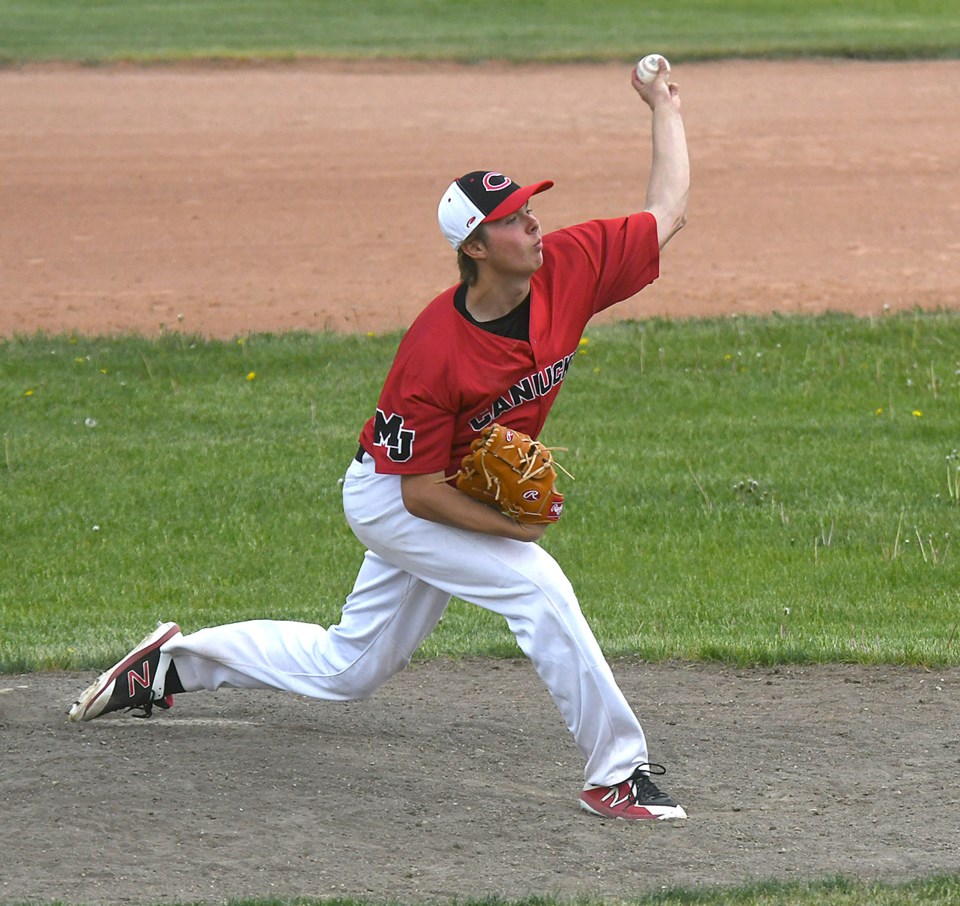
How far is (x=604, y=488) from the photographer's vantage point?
29.5ft

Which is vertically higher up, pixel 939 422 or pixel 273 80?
pixel 273 80

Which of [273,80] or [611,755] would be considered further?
[273,80]

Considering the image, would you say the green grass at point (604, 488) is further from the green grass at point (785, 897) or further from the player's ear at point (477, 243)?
the player's ear at point (477, 243)

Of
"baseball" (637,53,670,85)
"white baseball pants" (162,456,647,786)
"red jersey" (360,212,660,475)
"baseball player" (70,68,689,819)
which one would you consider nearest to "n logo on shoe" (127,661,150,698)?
"white baseball pants" (162,456,647,786)

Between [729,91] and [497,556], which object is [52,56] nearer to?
[729,91]

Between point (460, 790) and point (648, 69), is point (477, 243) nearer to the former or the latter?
point (648, 69)

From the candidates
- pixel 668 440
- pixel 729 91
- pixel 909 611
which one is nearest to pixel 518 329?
pixel 909 611

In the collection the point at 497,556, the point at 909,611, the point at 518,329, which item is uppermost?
the point at 518,329

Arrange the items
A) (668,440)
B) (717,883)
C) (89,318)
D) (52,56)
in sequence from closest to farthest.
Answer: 1. (717,883)
2. (668,440)
3. (89,318)
4. (52,56)

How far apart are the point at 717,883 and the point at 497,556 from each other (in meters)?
1.09

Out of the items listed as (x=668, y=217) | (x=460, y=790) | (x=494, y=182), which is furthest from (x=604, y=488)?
(x=494, y=182)

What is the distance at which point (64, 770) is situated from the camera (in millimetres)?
5387

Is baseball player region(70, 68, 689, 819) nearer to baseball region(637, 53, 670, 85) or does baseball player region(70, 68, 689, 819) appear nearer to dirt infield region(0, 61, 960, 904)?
dirt infield region(0, 61, 960, 904)

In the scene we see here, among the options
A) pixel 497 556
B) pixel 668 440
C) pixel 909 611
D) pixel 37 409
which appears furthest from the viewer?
pixel 37 409
